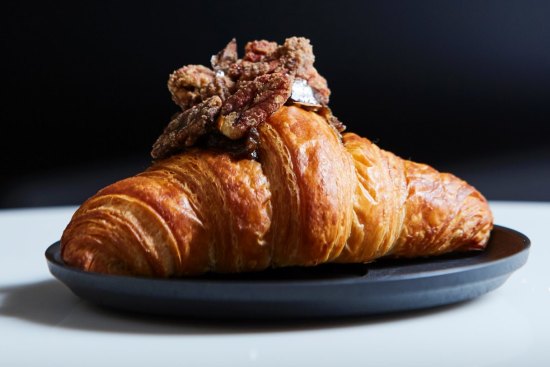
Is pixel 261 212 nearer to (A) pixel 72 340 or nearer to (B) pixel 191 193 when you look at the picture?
(B) pixel 191 193

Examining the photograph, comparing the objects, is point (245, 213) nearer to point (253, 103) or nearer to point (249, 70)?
point (253, 103)

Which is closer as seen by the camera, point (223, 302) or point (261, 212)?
point (223, 302)

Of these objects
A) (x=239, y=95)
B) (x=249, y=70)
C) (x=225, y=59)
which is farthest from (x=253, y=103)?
(x=225, y=59)

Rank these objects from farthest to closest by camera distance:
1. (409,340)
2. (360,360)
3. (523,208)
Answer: (523,208), (409,340), (360,360)

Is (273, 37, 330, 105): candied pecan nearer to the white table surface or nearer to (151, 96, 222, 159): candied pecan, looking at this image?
(151, 96, 222, 159): candied pecan

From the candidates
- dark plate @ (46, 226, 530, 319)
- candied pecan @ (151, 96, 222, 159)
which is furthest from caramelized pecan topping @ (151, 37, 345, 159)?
dark plate @ (46, 226, 530, 319)

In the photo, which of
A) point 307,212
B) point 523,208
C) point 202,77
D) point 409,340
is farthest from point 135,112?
point 409,340
